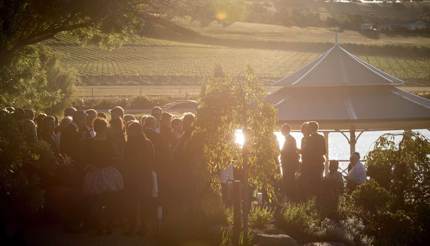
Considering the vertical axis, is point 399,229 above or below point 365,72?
below

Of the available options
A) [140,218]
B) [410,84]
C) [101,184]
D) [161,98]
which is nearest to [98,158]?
[101,184]

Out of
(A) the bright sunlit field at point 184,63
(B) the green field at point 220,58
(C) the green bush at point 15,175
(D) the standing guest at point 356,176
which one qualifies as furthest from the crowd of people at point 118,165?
(A) the bright sunlit field at point 184,63

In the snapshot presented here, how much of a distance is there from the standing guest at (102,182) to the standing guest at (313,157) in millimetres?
3247

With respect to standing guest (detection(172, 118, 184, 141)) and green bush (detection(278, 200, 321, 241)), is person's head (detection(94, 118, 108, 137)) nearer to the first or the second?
standing guest (detection(172, 118, 184, 141))

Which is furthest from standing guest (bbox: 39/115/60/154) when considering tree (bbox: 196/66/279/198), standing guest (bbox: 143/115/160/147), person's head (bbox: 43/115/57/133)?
tree (bbox: 196/66/279/198)

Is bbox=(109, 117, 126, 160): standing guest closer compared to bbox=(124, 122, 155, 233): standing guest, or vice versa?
bbox=(124, 122, 155, 233): standing guest

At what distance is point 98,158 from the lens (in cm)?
970

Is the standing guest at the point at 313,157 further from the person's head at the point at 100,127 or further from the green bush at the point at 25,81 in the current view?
the green bush at the point at 25,81

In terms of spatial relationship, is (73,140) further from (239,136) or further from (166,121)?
(239,136)

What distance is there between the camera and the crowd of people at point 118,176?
31.6 ft

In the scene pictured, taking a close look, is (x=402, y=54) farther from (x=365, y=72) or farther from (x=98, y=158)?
(x=98, y=158)

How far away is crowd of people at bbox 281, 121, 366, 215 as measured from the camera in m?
11.7

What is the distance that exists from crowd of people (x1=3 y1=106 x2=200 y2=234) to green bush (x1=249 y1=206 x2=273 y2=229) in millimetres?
1083

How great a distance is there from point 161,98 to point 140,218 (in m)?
31.9
